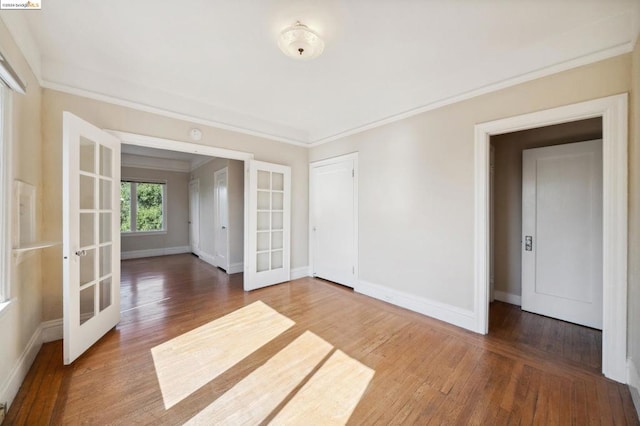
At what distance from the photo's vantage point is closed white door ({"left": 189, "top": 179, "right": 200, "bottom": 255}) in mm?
6672

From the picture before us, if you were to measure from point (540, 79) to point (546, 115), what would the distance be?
13.3 inches

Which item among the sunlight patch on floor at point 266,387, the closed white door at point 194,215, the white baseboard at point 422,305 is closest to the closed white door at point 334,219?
the white baseboard at point 422,305

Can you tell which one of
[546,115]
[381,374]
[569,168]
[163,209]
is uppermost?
[546,115]

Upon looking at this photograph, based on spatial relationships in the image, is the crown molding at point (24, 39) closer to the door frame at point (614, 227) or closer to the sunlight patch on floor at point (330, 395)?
the sunlight patch on floor at point (330, 395)

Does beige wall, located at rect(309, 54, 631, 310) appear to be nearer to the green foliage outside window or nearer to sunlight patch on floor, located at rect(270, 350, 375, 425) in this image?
sunlight patch on floor, located at rect(270, 350, 375, 425)

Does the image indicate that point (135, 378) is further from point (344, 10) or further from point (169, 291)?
point (344, 10)

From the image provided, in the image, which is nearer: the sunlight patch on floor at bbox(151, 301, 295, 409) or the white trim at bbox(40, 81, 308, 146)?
the sunlight patch on floor at bbox(151, 301, 295, 409)

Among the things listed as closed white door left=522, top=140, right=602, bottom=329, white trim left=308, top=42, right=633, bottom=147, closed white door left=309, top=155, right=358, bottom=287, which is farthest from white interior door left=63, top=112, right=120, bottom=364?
closed white door left=522, top=140, right=602, bottom=329

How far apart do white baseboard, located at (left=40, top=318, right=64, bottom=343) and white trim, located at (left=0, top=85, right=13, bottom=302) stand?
0.95 meters

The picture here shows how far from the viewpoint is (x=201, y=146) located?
11.1 ft

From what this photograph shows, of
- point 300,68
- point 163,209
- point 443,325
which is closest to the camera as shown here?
point 300,68

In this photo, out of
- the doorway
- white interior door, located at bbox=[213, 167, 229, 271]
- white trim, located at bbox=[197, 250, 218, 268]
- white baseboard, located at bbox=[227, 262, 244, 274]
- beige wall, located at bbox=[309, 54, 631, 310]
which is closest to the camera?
beige wall, located at bbox=[309, 54, 631, 310]

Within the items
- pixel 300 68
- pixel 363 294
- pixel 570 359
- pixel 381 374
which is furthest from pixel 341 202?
pixel 570 359

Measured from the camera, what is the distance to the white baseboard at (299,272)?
4.48 metres
